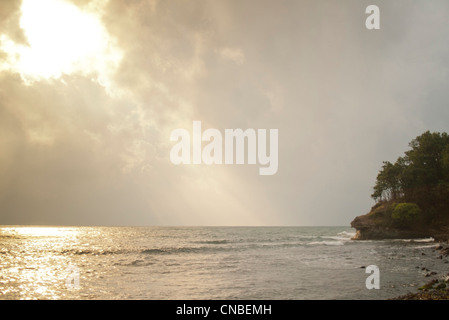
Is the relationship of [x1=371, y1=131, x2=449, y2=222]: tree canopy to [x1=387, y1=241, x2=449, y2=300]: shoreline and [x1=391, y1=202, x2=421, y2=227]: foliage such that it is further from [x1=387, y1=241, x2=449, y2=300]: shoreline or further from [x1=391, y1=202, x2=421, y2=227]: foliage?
[x1=387, y1=241, x2=449, y2=300]: shoreline

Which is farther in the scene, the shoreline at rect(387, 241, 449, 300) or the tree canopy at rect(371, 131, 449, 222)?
the tree canopy at rect(371, 131, 449, 222)

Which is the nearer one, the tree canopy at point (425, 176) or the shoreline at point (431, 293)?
the shoreline at point (431, 293)

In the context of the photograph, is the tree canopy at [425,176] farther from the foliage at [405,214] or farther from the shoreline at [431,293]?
the shoreline at [431,293]

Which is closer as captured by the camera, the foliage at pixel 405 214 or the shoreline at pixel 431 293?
the shoreline at pixel 431 293

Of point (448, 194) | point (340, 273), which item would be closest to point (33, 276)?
point (340, 273)

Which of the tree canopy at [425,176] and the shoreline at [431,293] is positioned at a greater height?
the tree canopy at [425,176]

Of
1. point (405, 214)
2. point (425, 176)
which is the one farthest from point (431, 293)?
point (425, 176)

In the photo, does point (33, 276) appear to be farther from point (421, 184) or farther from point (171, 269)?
point (421, 184)

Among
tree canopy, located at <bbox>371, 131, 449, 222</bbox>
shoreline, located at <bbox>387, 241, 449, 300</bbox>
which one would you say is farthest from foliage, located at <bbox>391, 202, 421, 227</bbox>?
shoreline, located at <bbox>387, 241, 449, 300</bbox>

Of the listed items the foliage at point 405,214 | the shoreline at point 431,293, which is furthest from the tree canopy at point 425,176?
Result: the shoreline at point 431,293
